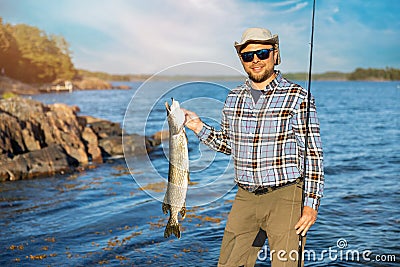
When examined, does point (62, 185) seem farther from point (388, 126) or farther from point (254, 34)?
point (388, 126)

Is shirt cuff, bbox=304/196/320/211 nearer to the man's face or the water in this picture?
the man's face

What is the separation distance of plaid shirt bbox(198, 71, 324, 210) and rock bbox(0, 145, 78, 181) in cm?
1252

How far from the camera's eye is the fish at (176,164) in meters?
4.00

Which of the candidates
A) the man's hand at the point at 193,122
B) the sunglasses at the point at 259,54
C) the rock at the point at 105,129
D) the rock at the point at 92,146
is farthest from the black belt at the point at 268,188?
the rock at the point at 105,129

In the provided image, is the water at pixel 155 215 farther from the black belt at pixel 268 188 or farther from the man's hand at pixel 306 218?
the man's hand at pixel 306 218

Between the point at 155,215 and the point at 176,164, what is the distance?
6814mm

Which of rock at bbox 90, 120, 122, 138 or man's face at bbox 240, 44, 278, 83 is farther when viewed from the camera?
rock at bbox 90, 120, 122, 138

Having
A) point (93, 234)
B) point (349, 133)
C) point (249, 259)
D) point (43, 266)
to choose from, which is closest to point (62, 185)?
point (93, 234)

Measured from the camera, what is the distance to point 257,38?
13.2 ft

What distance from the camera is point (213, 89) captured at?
17.6 ft

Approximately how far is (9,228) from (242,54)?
299 inches

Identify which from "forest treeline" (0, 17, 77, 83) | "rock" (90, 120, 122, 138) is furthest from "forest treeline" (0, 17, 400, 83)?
"rock" (90, 120, 122, 138)

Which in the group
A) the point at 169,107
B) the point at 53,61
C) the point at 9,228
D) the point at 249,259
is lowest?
the point at 9,228

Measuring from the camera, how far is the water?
21.3 ft
